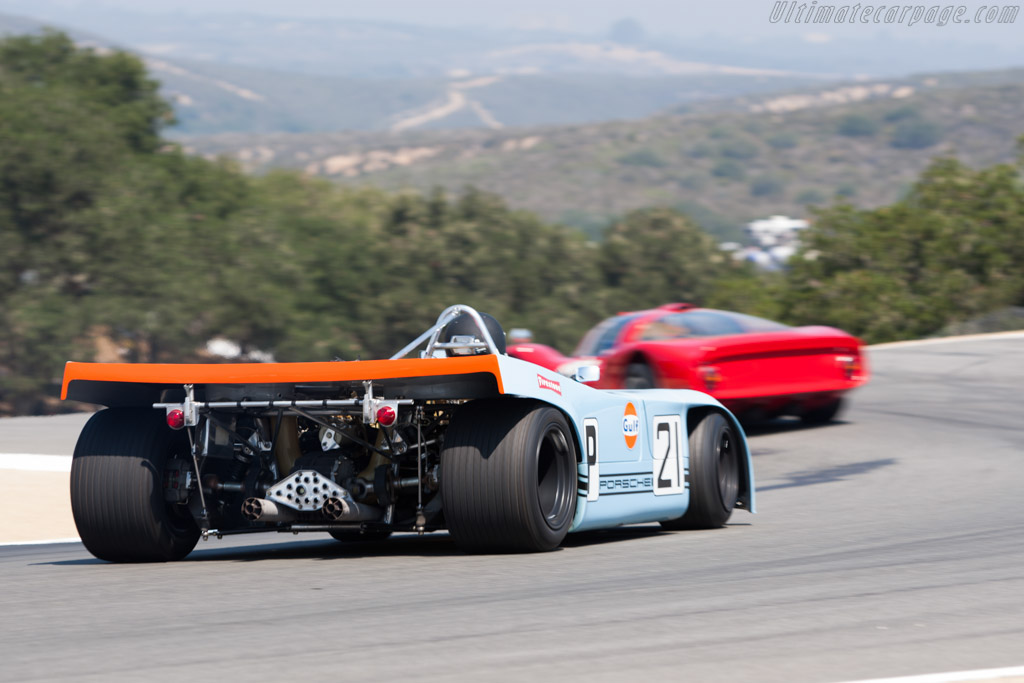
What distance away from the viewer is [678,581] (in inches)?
230

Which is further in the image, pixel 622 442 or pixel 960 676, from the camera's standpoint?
pixel 622 442

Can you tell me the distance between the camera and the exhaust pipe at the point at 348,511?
631 cm

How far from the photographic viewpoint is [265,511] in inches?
253

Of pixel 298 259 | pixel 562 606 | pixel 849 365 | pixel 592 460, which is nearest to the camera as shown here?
pixel 562 606

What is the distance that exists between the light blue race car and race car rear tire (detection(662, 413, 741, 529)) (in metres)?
0.92

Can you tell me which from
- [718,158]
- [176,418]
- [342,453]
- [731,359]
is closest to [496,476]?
[342,453]

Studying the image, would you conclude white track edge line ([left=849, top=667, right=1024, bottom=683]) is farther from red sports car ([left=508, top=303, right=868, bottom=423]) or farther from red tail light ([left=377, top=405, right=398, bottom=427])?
red sports car ([left=508, top=303, right=868, bottom=423])

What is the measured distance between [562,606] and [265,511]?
1.87m

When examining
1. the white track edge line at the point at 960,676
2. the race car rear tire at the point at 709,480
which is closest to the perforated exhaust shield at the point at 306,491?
the race car rear tire at the point at 709,480

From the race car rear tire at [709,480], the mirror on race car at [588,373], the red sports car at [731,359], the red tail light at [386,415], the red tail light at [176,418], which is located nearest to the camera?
the red tail light at [386,415]

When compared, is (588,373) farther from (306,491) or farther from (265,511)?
(265,511)

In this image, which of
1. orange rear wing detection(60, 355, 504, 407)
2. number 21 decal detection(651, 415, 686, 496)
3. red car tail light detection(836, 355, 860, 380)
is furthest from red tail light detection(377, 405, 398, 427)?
red car tail light detection(836, 355, 860, 380)

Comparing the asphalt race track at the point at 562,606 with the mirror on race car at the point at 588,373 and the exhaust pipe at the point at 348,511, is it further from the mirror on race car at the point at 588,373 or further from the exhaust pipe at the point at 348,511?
the mirror on race car at the point at 588,373

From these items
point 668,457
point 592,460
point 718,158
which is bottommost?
point 668,457
